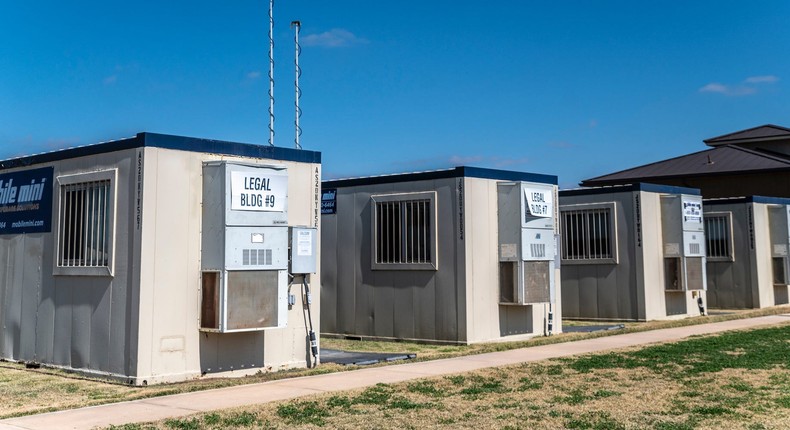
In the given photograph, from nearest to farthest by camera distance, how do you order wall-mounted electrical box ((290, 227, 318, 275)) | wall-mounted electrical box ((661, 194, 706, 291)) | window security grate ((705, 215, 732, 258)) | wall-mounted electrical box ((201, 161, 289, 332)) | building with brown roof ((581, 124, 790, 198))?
wall-mounted electrical box ((201, 161, 289, 332)) < wall-mounted electrical box ((290, 227, 318, 275)) < wall-mounted electrical box ((661, 194, 706, 291)) < window security grate ((705, 215, 732, 258)) < building with brown roof ((581, 124, 790, 198))

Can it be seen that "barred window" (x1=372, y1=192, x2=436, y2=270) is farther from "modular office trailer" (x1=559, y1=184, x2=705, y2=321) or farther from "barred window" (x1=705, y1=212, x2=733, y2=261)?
"barred window" (x1=705, y1=212, x2=733, y2=261)

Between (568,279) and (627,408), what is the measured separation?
1402 centimetres

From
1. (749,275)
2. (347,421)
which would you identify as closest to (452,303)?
(347,421)

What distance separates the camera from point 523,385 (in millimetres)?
10617

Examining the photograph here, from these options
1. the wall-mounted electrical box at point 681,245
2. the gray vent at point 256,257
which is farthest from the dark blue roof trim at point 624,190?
the gray vent at point 256,257

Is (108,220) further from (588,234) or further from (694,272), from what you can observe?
(694,272)

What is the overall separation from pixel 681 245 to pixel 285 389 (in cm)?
1483

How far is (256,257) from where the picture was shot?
1174cm

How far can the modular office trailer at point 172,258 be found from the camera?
11.2m

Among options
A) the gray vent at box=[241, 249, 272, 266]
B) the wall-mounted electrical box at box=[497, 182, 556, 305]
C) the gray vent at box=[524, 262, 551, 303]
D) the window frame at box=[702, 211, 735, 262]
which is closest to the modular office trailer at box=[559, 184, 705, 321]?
the window frame at box=[702, 211, 735, 262]

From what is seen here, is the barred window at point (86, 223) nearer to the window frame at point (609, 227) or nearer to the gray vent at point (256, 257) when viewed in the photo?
the gray vent at point (256, 257)

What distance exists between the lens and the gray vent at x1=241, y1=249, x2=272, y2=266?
38.1ft

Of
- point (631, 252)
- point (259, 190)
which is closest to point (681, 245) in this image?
point (631, 252)

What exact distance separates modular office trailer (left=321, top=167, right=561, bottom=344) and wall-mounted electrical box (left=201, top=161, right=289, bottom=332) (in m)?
5.22
